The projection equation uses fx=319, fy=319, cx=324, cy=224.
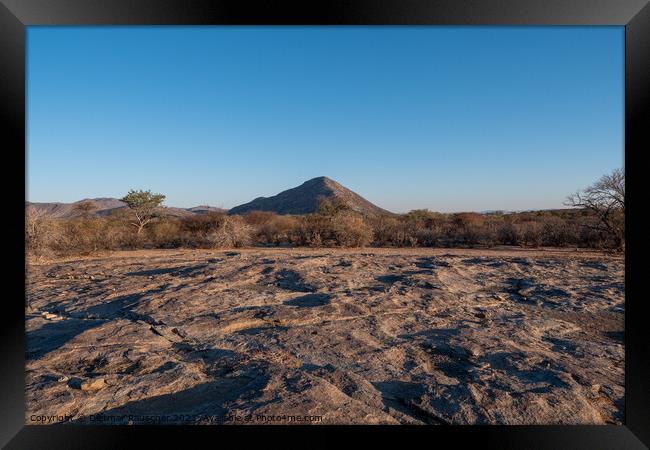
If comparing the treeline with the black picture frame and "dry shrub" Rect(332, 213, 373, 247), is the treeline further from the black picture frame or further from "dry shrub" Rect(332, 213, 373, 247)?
the black picture frame

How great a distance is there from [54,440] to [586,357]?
4031mm

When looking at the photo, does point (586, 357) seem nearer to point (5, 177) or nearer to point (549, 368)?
point (549, 368)

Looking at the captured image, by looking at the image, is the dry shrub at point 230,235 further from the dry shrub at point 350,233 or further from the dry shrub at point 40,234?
the dry shrub at point 40,234

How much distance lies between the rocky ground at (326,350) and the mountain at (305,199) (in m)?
33.7

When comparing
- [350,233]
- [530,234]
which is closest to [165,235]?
[350,233]

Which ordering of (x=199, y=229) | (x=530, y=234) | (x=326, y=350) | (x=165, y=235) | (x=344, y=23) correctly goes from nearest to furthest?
(x=344, y=23)
(x=326, y=350)
(x=530, y=234)
(x=165, y=235)
(x=199, y=229)

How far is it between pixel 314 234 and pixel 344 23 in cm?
1161

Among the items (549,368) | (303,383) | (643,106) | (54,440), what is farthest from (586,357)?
(54,440)

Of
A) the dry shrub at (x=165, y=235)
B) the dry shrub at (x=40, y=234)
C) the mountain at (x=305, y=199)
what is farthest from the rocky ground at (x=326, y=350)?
the mountain at (x=305, y=199)

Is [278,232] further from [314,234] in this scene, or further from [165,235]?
[165,235]

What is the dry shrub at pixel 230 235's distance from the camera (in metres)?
12.7

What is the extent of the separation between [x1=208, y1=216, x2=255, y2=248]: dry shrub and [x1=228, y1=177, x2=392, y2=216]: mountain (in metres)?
24.7

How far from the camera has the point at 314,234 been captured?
13633 mm

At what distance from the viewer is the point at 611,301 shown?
14.1ft
